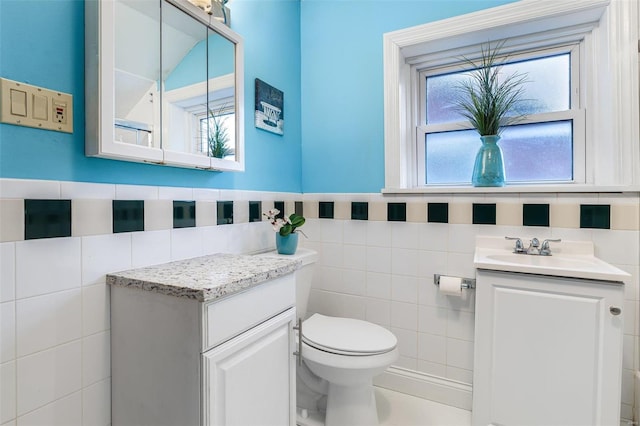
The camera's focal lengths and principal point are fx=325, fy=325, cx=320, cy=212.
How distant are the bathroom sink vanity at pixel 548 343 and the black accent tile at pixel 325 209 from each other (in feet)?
3.09

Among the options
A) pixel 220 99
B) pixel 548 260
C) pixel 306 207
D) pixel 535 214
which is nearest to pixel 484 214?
pixel 535 214

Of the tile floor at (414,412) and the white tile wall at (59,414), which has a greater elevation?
the white tile wall at (59,414)

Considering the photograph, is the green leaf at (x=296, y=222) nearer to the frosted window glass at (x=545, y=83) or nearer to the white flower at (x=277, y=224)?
the white flower at (x=277, y=224)

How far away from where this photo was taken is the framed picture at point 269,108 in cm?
177

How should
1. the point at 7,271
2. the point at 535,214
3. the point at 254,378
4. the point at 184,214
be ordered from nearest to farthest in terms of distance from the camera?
1. the point at 7,271
2. the point at 254,378
3. the point at 184,214
4. the point at 535,214

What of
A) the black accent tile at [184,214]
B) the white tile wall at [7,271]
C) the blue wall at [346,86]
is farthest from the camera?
the blue wall at [346,86]

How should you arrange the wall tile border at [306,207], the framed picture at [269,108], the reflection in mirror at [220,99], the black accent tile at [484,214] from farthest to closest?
the framed picture at [269,108]
the black accent tile at [484,214]
the reflection in mirror at [220,99]
the wall tile border at [306,207]

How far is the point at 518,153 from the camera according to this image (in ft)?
5.82

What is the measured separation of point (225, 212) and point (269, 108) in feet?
2.22

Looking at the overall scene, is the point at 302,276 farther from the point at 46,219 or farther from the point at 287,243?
the point at 46,219

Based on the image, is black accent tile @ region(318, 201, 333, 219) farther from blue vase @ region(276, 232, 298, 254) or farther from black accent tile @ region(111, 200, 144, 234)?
black accent tile @ region(111, 200, 144, 234)

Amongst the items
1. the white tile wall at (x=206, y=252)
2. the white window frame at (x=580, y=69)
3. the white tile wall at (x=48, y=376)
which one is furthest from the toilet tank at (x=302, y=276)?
the white tile wall at (x=48, y=376)

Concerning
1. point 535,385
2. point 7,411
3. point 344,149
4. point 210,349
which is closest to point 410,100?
point 344,149

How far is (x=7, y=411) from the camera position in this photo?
33.3 inches
